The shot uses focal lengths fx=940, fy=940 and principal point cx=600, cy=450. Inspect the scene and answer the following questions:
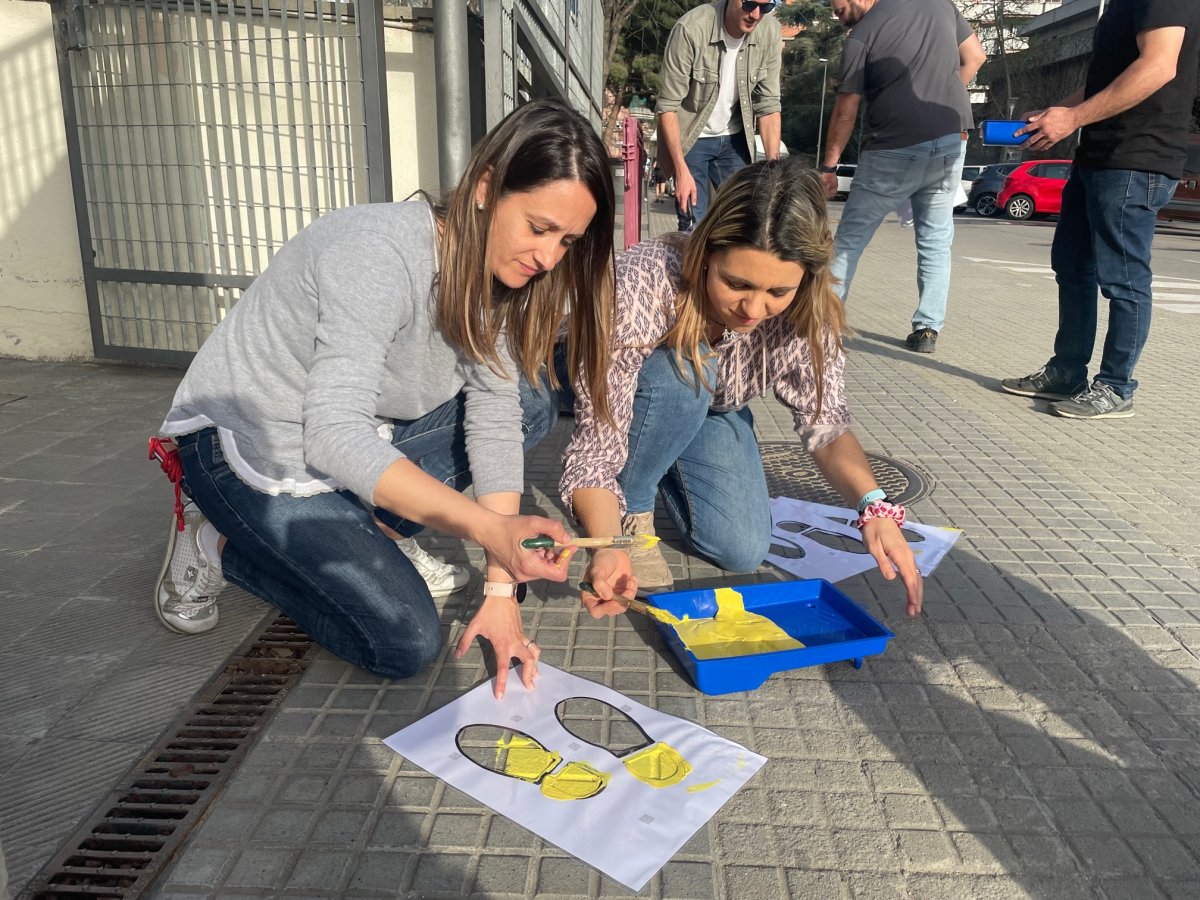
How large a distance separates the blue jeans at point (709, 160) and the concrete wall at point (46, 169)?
1441 mm

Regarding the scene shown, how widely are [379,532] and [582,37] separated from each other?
10.2 m

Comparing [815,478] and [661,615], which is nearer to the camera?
[661,615]

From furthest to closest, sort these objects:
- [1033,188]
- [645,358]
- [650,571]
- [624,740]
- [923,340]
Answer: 1. [1033,188]
2. [923,340]
3. [650,571]
4. [645,358]
5. [624,740]

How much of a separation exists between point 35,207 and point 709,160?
3.46 m

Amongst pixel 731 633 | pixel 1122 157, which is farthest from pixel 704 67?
pixel 731 633

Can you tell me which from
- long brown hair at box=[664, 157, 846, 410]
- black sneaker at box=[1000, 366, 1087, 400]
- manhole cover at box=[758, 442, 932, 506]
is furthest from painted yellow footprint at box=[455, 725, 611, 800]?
black sneaker at box=[1000, 366, 1087, 400]

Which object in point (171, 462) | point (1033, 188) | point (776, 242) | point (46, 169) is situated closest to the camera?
point (776, 242)

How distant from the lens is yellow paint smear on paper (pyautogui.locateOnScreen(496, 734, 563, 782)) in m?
1.75

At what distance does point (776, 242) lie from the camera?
6.83 feet

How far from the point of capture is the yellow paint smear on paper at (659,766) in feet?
5.71

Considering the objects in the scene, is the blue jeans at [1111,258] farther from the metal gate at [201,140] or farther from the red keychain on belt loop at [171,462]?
the red keychain on belt loop at [171,462]

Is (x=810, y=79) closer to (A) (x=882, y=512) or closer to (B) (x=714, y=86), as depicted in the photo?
(B) (x=714, y=86)

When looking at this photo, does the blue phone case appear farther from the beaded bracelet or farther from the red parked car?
the red parked car

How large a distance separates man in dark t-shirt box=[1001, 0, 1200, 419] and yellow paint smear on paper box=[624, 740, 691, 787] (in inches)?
121
